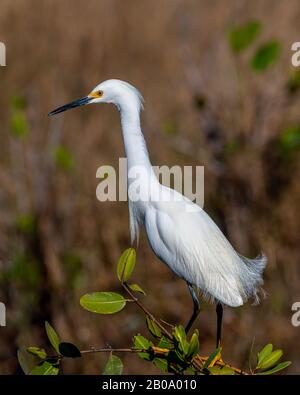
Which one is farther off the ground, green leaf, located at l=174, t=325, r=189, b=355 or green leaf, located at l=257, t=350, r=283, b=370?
green leaf, located at l=174, t=325, r=189, b=355

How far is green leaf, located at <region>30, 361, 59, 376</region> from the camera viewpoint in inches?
69.9

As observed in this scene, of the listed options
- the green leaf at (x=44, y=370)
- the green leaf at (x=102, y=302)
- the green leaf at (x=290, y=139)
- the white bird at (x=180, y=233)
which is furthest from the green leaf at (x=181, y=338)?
the green leaf at (x=290, y=139)

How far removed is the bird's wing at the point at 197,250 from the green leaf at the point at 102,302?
1.98ft

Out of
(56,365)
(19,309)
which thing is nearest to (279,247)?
(19,309)

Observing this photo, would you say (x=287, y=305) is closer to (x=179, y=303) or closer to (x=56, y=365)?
(x=179, y=303)

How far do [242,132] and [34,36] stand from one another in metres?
1.76

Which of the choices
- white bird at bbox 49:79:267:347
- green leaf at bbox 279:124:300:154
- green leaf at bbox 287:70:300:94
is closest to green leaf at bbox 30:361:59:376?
white bird at bbox 49:79:267:347

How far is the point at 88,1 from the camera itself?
562cm

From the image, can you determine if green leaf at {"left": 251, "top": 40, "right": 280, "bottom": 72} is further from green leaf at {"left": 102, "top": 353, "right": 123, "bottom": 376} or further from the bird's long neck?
green leaf at {"left": 102, "top": 353, "right": 123, "bottom": 376}

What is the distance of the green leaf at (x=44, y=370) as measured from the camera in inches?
69.9

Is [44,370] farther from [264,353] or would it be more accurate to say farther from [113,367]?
[264,353]

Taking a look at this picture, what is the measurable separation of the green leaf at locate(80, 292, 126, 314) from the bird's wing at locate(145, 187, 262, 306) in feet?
1.98

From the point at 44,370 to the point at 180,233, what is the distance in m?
0.70

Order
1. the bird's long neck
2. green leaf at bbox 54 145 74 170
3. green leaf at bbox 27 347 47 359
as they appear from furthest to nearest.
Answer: green leaf at bbox 54 145 74 170 < the bird's long neck < green leaf at bbox 27 347 47 359
